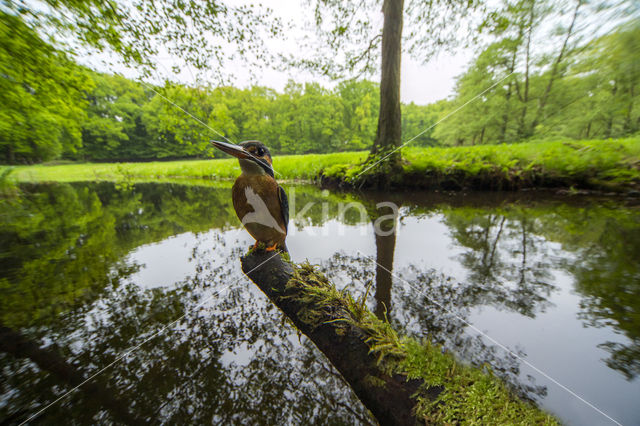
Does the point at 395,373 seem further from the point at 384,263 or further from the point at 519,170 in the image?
the point at 519,170

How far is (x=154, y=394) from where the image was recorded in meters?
1.10

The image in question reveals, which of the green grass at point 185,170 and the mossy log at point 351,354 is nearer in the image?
the mossy log at point 351,354

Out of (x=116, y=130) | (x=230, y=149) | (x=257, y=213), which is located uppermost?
(x=116, y=130)

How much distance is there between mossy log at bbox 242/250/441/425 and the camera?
76cm

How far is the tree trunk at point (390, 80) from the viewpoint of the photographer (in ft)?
18.9

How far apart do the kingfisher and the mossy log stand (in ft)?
1.23

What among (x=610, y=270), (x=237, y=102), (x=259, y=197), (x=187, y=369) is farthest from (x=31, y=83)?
(x=610, y=270)

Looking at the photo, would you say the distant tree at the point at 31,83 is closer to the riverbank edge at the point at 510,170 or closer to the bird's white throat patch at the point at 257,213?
the riverbank edge at the point at 510,170

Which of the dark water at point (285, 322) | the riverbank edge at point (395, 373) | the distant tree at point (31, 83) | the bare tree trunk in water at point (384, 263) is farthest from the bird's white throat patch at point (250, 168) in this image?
the distant tree at point (31, 83)

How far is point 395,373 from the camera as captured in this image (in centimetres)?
82

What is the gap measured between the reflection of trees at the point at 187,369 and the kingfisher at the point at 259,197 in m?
0.70

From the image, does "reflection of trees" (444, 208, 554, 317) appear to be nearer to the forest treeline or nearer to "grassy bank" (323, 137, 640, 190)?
the forest treeline

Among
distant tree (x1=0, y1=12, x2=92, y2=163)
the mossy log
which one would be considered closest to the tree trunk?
the mossy log

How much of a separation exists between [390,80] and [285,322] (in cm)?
675
